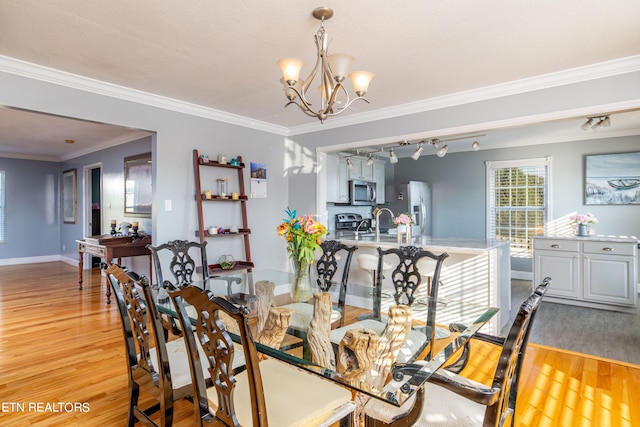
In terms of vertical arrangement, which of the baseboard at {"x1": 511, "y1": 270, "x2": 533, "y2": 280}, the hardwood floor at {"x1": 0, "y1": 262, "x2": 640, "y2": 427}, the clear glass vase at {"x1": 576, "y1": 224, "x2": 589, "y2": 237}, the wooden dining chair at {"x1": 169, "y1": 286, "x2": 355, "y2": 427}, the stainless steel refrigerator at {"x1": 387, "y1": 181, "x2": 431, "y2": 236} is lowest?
the hardwood floor at {"x1": 0, "y1": 262, "x2": 640, "y2": 427}

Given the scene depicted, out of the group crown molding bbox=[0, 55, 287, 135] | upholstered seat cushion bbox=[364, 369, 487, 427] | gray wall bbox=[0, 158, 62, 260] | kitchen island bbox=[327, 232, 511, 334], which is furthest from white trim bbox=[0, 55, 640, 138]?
gray wall bbox=[0, 158, 62, 260]

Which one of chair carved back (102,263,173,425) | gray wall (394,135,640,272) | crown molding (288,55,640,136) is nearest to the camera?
chair carved back (102,263,173,425)

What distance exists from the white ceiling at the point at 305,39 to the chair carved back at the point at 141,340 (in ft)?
5.05

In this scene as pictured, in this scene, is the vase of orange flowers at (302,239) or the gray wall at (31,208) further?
the gray wall at (31,208)

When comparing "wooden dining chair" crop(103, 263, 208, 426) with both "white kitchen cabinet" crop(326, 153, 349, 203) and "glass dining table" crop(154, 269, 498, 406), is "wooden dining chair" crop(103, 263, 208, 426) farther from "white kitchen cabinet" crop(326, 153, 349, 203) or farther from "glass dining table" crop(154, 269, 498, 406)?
"white kitchen cabinet" crop(326, 153, 349, 203)

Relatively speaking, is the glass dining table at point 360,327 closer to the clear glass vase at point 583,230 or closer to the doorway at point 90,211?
the clear glass vase at point 583,230

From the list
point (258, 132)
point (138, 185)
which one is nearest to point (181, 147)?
point (258, 132)

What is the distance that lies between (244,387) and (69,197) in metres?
8.08

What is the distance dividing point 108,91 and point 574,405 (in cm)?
437

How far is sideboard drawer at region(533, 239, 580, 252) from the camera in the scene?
4559 mm

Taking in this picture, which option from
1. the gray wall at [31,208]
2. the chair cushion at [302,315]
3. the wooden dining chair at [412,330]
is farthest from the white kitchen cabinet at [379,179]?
the gray wall at [31,208]

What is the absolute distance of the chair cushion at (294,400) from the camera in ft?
4.61

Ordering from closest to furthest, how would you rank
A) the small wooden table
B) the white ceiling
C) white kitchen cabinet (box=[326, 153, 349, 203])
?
the white ceiling, the small wooden table, white kitchen cabinet (box=[326, 153, 349, 203])

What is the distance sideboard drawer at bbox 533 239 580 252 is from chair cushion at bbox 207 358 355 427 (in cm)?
425
